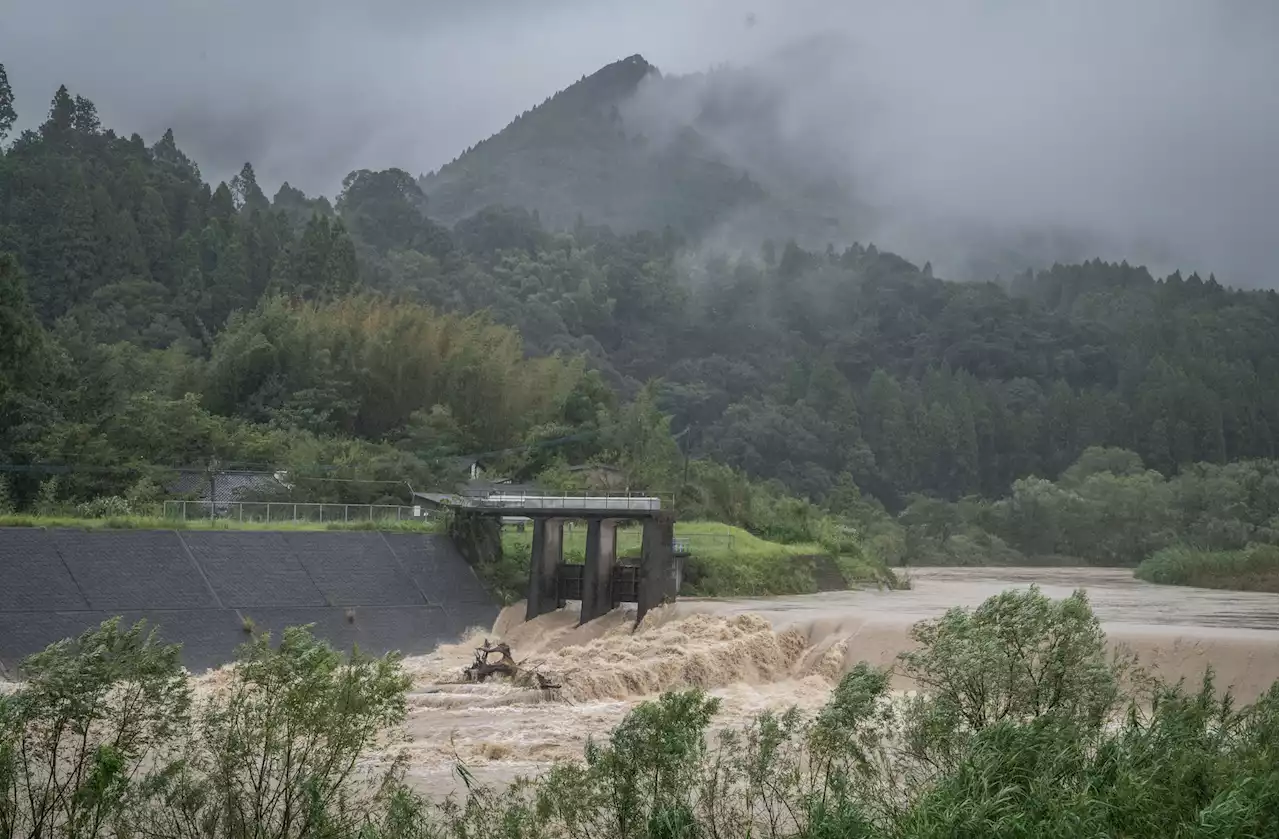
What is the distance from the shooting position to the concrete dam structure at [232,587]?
32.5 metres

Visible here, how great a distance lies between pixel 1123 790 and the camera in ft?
47.3

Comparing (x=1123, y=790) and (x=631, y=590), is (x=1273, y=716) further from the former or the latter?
(x=631, y=590)

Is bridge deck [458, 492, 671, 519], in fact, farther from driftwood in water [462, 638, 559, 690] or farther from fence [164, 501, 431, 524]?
driftwood in water [462, 638, 559, 690]

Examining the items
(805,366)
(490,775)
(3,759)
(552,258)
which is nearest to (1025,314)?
(805,366)

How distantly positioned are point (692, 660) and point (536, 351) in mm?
76231

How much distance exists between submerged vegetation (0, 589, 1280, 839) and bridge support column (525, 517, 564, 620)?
24.0 m

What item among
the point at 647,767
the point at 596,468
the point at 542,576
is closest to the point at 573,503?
the point at 542,576

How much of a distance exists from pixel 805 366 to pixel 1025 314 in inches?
827

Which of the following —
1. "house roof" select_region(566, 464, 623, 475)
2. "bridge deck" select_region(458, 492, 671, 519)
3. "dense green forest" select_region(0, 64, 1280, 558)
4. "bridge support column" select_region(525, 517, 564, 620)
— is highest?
"dense green forest" select_region(0, 64, 1280, 558)

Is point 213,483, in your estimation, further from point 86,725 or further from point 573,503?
point 86,725

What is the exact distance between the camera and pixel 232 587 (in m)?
35.9

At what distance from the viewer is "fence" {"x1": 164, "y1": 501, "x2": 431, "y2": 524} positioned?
40812mm

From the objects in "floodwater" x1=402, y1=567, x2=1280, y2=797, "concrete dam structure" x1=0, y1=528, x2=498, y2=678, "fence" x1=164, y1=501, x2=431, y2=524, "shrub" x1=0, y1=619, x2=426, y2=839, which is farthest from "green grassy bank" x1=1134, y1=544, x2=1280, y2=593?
"shrub" x1=0, y1=619, x2=426, y2=839

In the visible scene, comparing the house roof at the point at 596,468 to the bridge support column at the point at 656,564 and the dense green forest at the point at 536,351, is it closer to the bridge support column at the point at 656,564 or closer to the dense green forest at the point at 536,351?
the dense green forest at the point at 536,351
